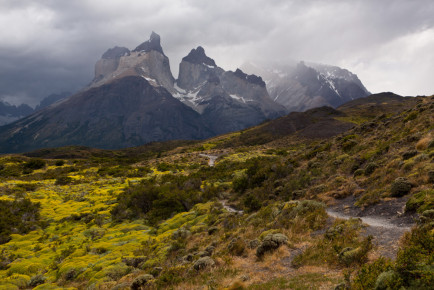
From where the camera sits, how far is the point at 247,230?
58.0ft

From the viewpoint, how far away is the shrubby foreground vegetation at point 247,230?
10.6m

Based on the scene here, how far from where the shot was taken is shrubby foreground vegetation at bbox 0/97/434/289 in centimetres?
1056

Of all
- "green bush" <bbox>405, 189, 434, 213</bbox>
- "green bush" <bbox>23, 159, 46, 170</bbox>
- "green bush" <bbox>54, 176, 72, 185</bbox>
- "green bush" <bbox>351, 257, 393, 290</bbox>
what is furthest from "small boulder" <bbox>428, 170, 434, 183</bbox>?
"green bush" <bbox>23, 159, 46, 170</bbox>

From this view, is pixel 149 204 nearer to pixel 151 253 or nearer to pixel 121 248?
pixel 121 248

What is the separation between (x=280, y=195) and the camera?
25828 millimetres

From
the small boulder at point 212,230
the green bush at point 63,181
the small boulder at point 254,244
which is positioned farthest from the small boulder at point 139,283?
the green bush at point 63,181

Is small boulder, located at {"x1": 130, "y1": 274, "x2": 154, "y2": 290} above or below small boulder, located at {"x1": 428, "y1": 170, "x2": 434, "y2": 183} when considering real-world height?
below

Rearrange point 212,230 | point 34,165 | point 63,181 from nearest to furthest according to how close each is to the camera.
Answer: point 212,230, point 63,181, point 34,165

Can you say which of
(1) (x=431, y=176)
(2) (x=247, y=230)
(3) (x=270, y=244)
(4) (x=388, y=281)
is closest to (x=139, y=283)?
(3) (x=270, y=244)

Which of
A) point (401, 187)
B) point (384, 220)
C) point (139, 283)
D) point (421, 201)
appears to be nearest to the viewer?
point (139, 283)

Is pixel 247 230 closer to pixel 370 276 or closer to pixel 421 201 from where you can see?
pixel 421 201

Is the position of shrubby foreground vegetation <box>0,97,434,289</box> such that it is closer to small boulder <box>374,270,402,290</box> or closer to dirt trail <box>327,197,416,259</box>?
small boulder <box>374,270,402,290</box>

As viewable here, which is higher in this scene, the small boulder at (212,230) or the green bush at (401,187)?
the green bush at (401,187)

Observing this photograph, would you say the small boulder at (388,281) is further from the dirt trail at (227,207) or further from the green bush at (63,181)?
the green bush at (63,181)
